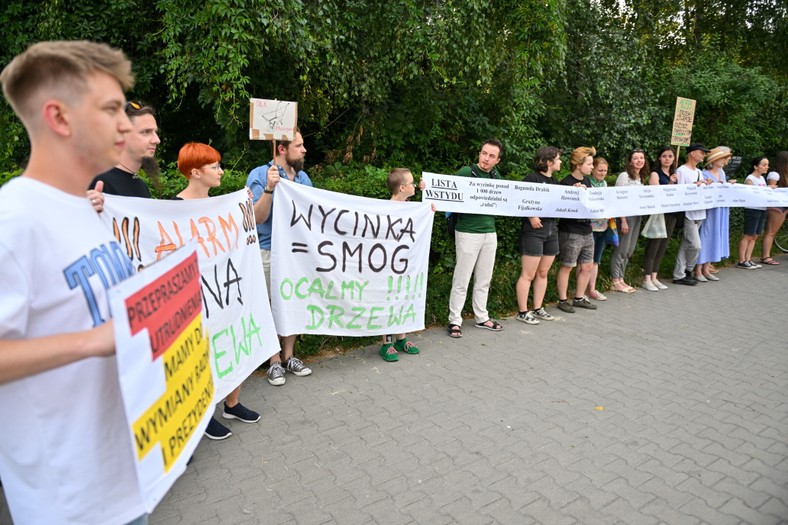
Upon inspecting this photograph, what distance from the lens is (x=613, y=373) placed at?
5.28m

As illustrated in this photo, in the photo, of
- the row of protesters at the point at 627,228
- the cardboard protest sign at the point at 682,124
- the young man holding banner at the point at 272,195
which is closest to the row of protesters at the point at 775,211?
the cardboard protest sign at the point at 682,124

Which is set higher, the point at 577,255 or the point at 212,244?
the point at 212,244

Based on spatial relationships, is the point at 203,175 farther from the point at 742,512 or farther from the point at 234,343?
the point at 742,512

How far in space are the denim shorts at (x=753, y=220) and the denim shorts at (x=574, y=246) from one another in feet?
15.7

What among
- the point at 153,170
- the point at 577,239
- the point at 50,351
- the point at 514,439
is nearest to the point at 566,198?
the point at 577,239

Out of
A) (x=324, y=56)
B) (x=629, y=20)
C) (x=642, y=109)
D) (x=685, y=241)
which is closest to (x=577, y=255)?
(x=685, y=241)

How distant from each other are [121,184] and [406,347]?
3.17 meters

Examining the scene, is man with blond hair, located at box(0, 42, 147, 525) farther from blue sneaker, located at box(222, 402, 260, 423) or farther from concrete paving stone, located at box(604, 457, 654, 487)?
concrete paving stone, located at box(604, 457, 654, 487)

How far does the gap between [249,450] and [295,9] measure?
431cm

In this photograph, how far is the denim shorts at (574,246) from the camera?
23.5 feet

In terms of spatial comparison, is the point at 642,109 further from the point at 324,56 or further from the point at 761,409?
the point at 761,409

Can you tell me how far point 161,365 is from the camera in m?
1.66

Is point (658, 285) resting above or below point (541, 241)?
below

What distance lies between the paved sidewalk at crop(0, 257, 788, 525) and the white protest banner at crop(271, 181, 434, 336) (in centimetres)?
50
